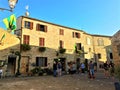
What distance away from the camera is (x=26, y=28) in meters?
22.5

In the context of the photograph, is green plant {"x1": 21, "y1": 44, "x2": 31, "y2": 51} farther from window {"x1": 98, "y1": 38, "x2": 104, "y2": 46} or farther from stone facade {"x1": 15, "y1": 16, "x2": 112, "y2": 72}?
window {"x1": 98, "y1": 38, "x2": 104, "y2": 46}

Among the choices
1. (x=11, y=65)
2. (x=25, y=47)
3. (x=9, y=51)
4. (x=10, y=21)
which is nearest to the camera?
(x=10, y=21)

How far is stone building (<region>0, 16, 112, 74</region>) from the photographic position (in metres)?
21.8

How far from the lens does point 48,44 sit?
24.8m

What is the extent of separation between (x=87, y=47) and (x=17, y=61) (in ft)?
57.7

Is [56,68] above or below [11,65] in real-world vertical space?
below

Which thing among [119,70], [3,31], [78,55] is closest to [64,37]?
[78,55]

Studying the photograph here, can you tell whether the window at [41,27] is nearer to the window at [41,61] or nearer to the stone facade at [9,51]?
the stone facade at [9,51]

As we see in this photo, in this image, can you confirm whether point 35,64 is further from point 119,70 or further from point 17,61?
point 119,70

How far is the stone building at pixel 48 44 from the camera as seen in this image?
71.6ft

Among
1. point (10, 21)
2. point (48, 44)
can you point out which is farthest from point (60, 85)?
point (48, 44)

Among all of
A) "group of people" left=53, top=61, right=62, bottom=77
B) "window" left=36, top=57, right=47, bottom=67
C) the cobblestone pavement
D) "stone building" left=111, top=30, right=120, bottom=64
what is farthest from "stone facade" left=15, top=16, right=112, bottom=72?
"stone building" left=111, top=30, right=120, bottom=64

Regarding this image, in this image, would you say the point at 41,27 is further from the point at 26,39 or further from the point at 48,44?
the point at 26,39

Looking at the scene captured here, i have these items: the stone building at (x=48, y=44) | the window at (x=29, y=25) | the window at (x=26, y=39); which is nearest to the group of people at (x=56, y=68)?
the stone building at (x=48, y=44)
